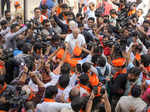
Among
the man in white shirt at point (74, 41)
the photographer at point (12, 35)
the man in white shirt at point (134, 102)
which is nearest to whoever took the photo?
the man in white shirt at point (134, 102)

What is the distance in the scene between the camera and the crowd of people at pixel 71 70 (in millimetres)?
4188

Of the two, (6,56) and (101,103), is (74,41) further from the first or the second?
(101,103)

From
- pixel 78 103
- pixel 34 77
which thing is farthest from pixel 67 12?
pixel 78 103

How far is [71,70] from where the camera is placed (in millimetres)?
5934

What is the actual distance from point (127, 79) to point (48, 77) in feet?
4.60

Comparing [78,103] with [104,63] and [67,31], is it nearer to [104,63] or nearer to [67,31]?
[104,63]

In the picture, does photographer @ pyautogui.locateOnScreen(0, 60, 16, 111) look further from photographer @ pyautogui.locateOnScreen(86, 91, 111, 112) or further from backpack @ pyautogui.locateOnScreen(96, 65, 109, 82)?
backpack @ pyautogui.locateOnScreen(96, 65, 109, 82)

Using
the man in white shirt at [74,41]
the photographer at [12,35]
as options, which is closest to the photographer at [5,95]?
the man in white shirt at [74,41]

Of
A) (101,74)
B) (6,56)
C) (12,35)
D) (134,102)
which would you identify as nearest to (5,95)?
(6,56)

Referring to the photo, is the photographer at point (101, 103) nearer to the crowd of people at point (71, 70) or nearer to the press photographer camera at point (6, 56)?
the crowd of people at point (71, 70)

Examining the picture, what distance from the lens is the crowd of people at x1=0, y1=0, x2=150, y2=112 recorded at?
4.19 m

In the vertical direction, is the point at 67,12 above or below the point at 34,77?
above

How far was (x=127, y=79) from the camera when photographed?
4965 mm

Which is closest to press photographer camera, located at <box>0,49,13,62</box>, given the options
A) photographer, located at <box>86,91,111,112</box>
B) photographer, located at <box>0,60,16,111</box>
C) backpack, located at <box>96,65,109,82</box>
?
photographer, located at <box>0,60,16,111</box>
